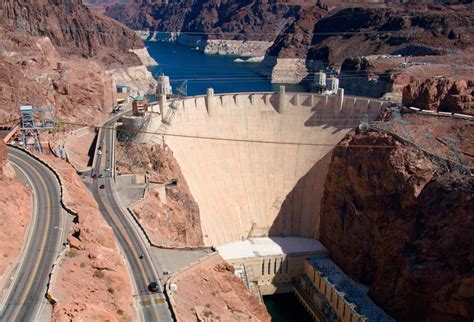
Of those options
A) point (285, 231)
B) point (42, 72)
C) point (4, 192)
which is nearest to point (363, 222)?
point (285, 231)

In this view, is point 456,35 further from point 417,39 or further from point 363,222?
point 363,222

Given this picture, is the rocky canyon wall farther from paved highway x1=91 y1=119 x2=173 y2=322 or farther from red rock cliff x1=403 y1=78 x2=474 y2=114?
red rock cliff x1=403 y1=78 x2=474 y2=114

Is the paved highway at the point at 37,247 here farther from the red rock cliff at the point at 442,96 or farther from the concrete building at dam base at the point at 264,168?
the red rock cliff at the point at 442,96

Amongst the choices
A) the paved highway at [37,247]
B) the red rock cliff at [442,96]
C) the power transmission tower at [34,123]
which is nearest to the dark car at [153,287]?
the paved highway at [37,247]

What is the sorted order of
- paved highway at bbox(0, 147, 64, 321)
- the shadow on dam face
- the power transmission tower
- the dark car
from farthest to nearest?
the shadow on dam face < the power transmission tower < the dark car < paved highway at bbox(0, 147, 64, 321)

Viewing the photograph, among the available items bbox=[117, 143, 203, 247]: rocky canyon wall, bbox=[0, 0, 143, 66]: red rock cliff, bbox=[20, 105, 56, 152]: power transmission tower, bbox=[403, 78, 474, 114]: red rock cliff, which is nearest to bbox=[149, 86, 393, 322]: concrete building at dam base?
bbox=[117, 143, 203, 247]: rocky canyon wall

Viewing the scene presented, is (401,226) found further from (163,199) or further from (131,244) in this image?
(131,244)
